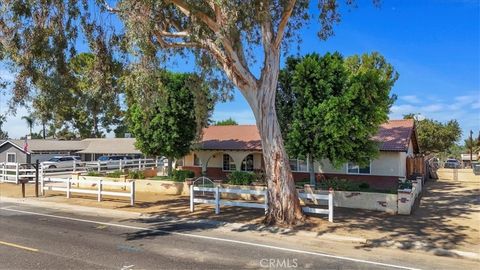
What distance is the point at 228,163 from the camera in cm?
3130

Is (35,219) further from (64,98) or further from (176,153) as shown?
(176,153)

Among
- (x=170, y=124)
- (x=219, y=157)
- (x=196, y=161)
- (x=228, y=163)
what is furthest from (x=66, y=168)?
(x=228, y=163)

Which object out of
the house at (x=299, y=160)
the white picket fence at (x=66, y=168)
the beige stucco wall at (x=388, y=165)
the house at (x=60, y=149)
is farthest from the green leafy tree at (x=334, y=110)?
the house at (x=60, y=149)

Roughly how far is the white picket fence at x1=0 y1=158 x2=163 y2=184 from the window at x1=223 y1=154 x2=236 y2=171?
356 inches

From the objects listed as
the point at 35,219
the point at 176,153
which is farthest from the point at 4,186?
the point at 35,219

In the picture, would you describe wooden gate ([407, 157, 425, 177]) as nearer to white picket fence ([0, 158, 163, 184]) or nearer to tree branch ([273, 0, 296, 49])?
tree branch ([273, 0, 296, 49])

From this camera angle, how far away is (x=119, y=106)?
671 inches

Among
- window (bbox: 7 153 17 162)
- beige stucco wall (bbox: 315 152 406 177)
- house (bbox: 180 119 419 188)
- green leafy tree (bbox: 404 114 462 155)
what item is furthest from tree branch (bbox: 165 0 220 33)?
green leafy tree (bbox: 404 114 462 155)

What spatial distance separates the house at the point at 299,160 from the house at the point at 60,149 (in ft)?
48.5

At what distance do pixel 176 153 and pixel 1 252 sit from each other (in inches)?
662

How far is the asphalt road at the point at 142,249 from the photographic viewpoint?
920 centimetres

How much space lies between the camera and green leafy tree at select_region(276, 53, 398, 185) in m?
18.9

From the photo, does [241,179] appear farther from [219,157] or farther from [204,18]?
[204,18]

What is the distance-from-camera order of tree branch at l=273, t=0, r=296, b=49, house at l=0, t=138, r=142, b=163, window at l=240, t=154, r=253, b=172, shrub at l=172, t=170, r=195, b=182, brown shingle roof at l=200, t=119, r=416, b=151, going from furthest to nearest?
1. house at l=0, t=138, r=142, b=163
2. window at l=240, t=154, r=253, b=172
3. shrub at l=172, t=170, r=195, b=182
4. brown shingle roof at l=200, t=119, r=416, b=151
5. tree branch at l=273, t=0, r=296, b=49
